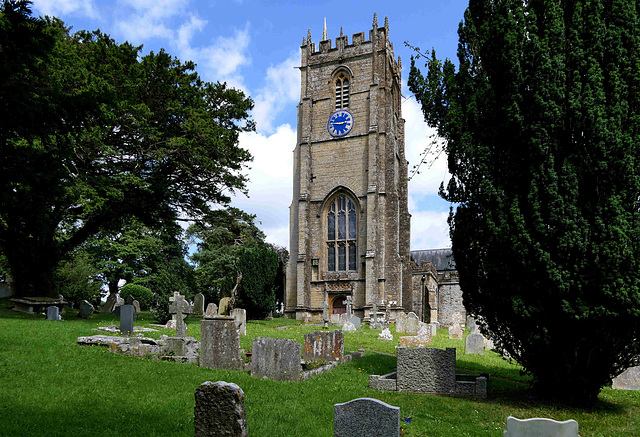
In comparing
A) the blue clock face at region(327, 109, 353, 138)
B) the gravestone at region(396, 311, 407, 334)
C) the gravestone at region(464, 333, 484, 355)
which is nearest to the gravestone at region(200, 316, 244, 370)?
the gravestone at region(464, 333, 484, 355)

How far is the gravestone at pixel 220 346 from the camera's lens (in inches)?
372

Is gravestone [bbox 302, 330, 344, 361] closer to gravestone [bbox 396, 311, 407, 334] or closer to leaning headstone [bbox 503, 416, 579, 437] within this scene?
leaning headstone [bbox 503, 416, 579, 437]

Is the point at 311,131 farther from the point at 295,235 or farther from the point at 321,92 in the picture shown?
the point at 295,235

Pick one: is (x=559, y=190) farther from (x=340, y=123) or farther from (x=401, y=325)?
(x=340, y=123)

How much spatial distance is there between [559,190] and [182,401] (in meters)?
6.12

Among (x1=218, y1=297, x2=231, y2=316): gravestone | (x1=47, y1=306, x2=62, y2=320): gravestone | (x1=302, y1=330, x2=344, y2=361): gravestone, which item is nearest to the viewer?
(x1=302, y1=330, x2=344, y2=361): gravestone

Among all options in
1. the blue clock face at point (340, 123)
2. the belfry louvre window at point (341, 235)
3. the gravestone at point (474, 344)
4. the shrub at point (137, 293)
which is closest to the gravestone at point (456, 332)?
the gravestone at point (474, 344)

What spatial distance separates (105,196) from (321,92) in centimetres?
1891

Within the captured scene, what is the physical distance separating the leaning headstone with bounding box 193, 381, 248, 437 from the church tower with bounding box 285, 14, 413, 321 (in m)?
24.2

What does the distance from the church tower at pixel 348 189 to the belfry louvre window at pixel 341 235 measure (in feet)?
0.21

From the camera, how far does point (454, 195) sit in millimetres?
8883

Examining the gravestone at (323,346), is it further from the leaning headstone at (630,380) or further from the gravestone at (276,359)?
the leaning headstone at (630,380)

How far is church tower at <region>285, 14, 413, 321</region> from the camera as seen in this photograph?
97.5 feet

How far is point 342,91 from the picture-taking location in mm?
32938
